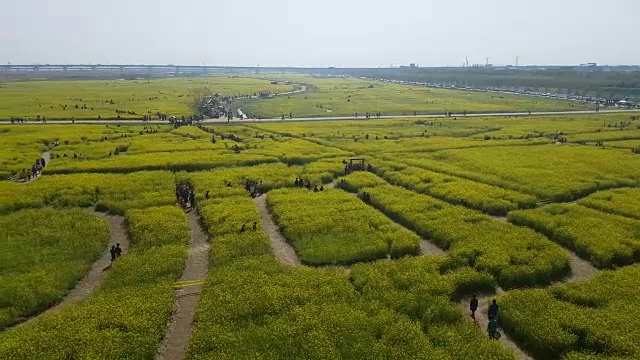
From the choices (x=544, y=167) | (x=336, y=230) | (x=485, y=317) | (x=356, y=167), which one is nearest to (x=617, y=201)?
(x=544, y=167)

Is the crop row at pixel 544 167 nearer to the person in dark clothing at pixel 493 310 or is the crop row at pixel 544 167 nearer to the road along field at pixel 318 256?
the road along field at pixel 318 256

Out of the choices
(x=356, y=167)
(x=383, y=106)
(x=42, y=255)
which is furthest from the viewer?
(x=383, y=106)

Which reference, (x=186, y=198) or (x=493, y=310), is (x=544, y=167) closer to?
(x=493, y=310)

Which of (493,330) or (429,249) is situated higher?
(429,249)

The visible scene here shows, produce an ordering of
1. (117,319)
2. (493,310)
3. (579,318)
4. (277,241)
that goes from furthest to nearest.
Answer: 1. (277,241)
2. (493,310)
3. (579,318)
4. (117,319)

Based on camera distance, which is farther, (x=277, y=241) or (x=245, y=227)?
(x=245, y=227)

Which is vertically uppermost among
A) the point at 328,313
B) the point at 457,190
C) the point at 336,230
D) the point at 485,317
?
the point at 457,190

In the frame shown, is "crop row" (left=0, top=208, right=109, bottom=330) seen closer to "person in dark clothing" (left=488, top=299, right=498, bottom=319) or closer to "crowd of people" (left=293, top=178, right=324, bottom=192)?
"crowd of people" (left=293, top=178, right=324, bottom=192)

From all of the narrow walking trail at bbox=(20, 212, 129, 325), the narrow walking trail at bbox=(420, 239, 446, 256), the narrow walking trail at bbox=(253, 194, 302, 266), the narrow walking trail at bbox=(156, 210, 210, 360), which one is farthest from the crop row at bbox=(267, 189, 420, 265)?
the narrow walking trail at bbox=(20, 212, 129, 325)
